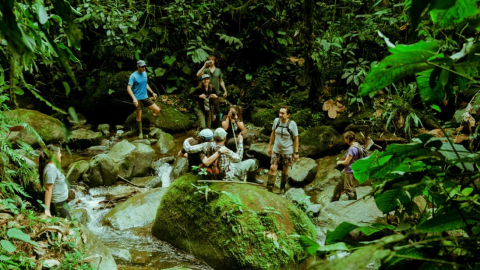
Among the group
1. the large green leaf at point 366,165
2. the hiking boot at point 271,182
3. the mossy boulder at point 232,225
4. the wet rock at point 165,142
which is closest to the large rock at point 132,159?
the wet rock at point 165,142

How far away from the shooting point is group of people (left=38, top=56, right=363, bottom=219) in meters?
5.35

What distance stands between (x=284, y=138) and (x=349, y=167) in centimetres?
153

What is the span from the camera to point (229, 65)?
1518cm

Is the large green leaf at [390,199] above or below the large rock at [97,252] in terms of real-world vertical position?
above

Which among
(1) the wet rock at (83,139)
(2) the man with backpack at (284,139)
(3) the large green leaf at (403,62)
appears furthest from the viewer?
(1) the wet rock at (83,139)

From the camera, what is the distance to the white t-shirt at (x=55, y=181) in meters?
4.97

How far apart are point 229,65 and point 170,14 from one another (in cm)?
312

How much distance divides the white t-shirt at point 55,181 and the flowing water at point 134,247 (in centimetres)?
121

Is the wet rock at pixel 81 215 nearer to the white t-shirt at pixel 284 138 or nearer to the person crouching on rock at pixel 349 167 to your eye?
the white t-shirt at pixel 284 138

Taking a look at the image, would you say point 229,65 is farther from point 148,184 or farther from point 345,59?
point 148,184

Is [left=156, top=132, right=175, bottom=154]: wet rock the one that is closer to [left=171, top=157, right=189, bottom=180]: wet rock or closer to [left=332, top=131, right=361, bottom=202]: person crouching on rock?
[left=171, top=157, right=189, bottom=180]: wet rock

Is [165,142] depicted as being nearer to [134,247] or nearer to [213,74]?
[213,74]

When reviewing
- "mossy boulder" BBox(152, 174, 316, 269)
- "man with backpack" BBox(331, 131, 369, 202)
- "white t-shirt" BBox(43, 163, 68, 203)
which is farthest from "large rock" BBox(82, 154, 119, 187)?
"man with backpack" BBox(331, 131, 369, 202)

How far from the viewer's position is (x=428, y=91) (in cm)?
100
